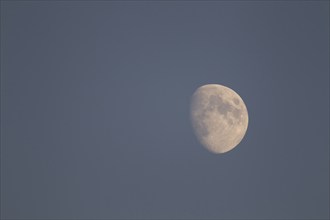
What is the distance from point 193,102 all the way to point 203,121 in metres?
1.09

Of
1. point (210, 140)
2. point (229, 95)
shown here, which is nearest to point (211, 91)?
point (229, 95)

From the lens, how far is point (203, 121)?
18.3 meters

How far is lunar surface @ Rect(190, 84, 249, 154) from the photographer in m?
18.0

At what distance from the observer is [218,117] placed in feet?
58.8

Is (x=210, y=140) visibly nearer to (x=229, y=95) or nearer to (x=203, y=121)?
(x=203, y=121)

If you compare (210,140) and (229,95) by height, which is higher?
(229,95)

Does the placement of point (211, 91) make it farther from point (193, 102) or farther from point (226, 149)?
point (226, 149)

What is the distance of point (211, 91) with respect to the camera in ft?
61.5

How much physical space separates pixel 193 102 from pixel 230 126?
6.84ft

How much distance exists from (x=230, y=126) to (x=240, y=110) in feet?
3.17

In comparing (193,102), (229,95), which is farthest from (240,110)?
(193,102)

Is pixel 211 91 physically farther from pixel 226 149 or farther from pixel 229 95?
pixel 226 149

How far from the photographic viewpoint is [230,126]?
58.9ft

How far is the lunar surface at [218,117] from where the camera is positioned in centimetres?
1802
